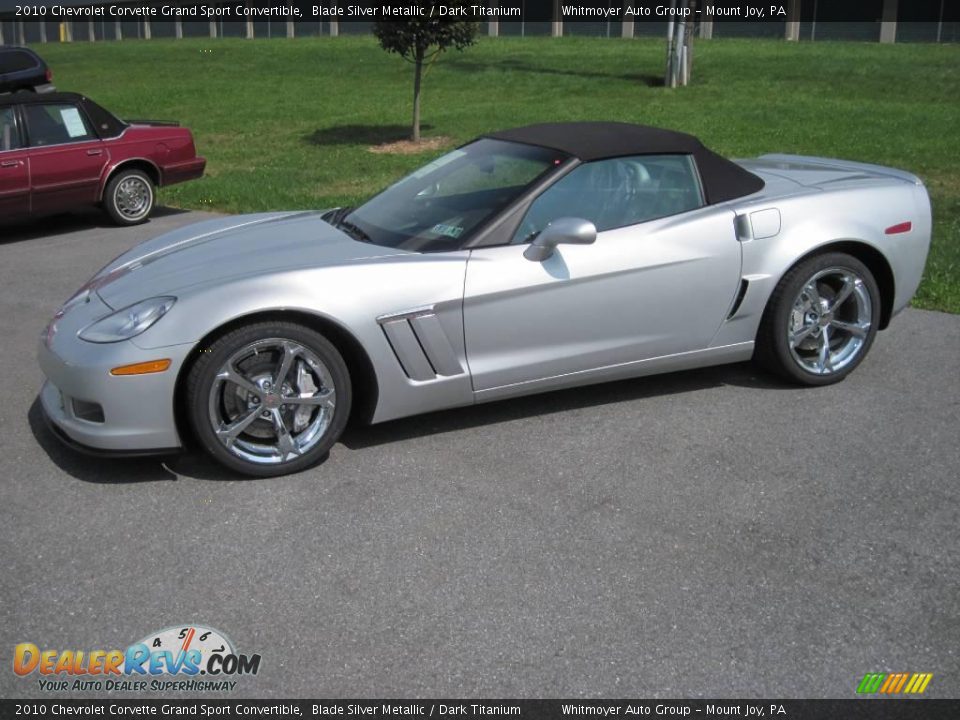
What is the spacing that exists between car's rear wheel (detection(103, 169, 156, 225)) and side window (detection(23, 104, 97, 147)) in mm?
518

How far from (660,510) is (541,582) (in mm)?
739

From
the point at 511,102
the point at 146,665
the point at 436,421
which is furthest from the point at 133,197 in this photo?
the point at 511,102

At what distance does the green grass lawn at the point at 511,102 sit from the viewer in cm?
1334

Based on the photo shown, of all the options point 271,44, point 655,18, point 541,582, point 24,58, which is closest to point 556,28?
point 655,18

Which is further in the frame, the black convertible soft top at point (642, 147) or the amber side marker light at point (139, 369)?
the black convertible soft top at point (642, 147)

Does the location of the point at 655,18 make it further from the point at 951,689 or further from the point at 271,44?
the point at 951,689

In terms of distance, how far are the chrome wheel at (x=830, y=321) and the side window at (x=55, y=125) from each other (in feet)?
26.6

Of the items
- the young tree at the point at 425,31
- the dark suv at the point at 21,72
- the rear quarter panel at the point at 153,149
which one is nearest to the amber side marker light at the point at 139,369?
the rear quarter panel at the point at 153,149

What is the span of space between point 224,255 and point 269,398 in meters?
0.85

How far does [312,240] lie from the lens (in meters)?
4.88

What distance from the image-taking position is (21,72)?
1359cm

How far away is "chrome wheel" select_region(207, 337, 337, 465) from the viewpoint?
421cm

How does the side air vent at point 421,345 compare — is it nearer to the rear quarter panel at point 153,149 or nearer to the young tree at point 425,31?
the rear quarter panel at point 153,149

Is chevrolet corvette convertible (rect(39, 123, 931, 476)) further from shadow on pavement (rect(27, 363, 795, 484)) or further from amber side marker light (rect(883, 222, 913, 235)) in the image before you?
shadow on pavement (rect(27, 363, 795, 484))
